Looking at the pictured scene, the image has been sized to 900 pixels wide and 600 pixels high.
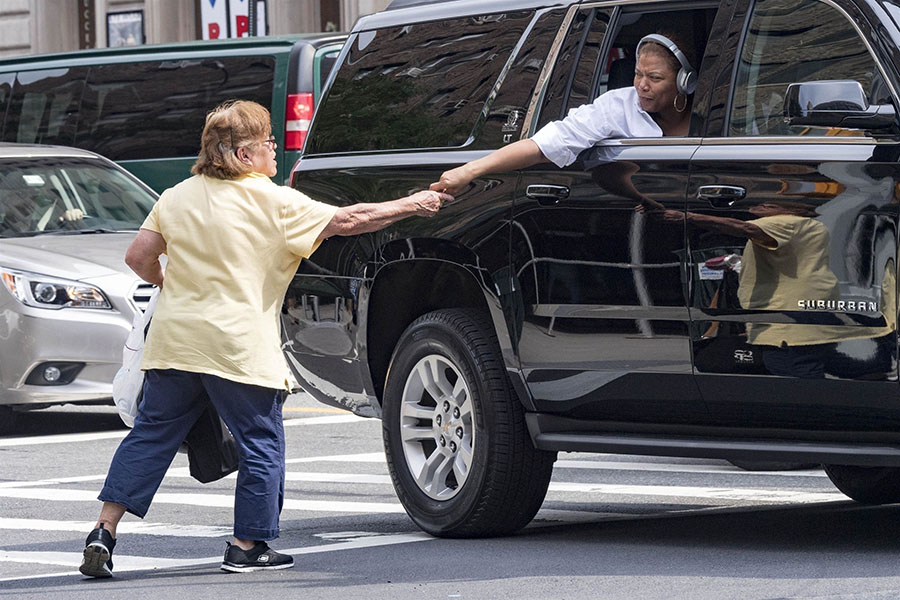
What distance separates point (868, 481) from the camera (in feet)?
25.8

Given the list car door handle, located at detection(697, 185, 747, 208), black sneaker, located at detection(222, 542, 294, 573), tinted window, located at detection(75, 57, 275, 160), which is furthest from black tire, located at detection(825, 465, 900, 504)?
tinted window, located at detection(75, 57, 275, 160)

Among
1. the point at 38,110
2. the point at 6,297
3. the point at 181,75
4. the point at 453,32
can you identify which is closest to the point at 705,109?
the point at 453,32

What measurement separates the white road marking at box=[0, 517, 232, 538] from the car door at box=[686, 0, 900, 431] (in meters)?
2.32

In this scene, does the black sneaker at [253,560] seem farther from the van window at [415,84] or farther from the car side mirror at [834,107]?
the car side mirror at [834,107]

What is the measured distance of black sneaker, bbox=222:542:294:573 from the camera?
22.0 feet

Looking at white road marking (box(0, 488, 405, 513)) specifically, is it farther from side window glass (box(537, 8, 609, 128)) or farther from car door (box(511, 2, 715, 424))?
side window glass (box(537, 8, 609, 128))

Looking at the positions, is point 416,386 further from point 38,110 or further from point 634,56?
point 38,110

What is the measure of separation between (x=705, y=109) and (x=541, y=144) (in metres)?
0.57

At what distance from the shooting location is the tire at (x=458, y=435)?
22.9 ft

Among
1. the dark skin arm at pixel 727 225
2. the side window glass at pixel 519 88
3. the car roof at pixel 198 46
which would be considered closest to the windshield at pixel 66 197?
the car roof at pixel 198 46

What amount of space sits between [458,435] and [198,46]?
1065cm

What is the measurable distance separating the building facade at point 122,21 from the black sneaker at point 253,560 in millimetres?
22991

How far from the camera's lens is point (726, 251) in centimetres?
627

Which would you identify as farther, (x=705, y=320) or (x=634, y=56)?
(x=634, y=56)
